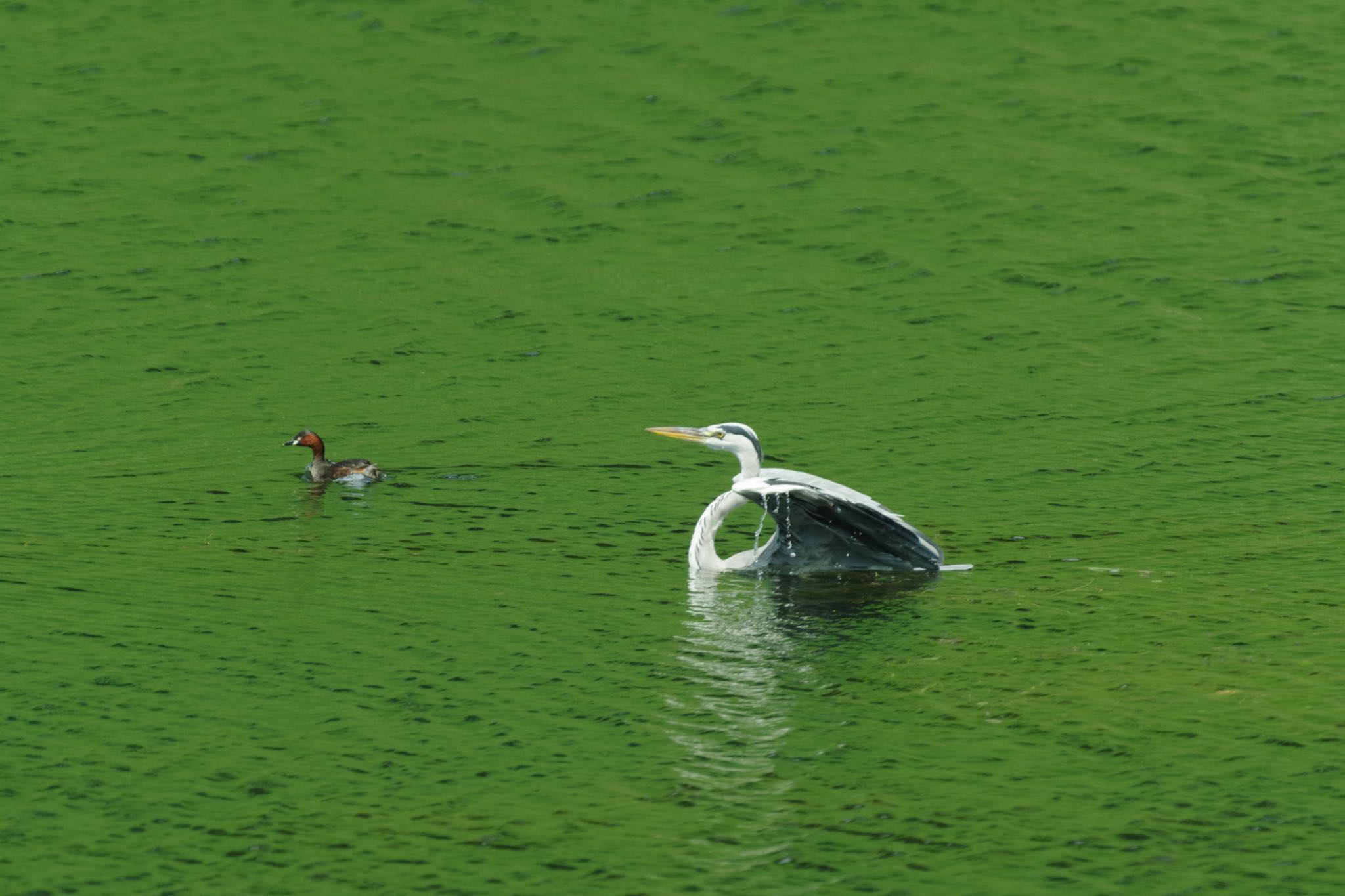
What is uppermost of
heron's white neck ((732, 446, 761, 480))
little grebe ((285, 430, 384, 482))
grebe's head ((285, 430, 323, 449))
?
heron's white neck ((732, 446, 761, 480))

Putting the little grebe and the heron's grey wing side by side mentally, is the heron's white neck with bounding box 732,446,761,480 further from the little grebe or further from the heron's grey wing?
the little grebe

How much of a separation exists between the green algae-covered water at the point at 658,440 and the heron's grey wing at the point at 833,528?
12.7 inches

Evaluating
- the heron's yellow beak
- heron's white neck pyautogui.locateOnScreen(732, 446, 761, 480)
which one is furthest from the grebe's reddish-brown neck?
heron's white neck pyautogui.locateOnScreen(732, 446, 761, 480)

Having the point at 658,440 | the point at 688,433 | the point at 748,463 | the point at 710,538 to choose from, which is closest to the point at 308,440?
the point at 658,440

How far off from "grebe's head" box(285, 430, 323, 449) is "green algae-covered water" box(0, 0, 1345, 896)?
307 millimetres

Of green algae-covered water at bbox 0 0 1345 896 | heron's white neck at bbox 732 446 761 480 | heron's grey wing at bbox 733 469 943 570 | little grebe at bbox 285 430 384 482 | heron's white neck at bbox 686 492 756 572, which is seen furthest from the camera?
little grebe at bbox 285 430 384 482

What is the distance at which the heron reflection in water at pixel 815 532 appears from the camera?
12984 millimetres

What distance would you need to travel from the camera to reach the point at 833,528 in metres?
13.2

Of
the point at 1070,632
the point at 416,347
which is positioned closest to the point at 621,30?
the point at 416,347

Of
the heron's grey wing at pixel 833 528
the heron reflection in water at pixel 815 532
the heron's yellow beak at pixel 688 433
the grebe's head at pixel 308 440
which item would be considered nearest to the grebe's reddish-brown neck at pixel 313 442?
the grebe's head at pixel 308 440

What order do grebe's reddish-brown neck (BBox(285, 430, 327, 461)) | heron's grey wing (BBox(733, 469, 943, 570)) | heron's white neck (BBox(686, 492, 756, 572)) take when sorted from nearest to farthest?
heron's grey wing (BBox(733, 469, 943, 570)), heron's white neck (BBox(686, 492, 756, 572)), grebe's reddish-brown neck (BBox(285, 430, 327, 461))

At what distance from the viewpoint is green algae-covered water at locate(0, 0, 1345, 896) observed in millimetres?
8820

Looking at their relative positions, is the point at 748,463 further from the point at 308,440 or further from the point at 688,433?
the point at 308,440

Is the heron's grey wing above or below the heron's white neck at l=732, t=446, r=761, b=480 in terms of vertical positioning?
below
